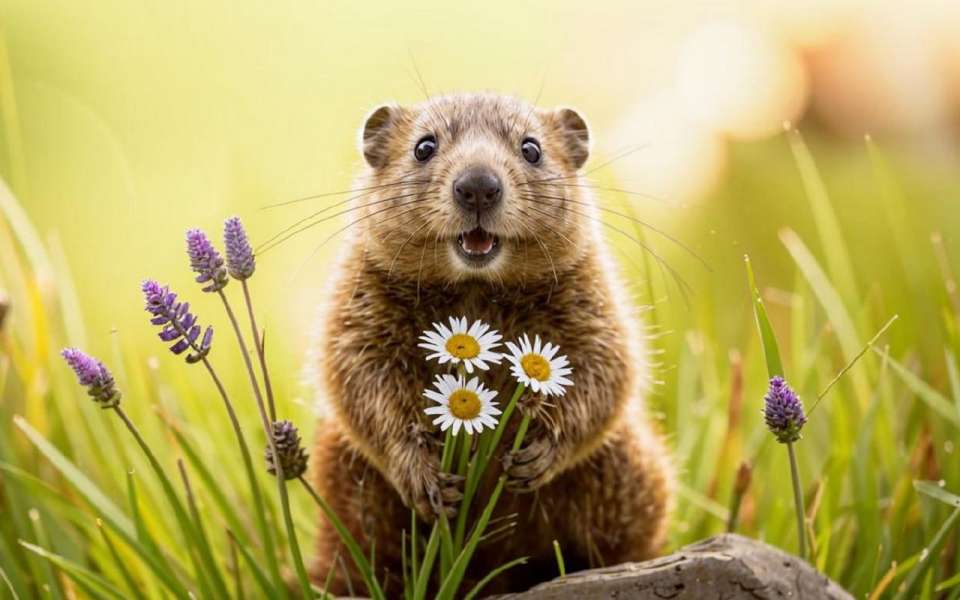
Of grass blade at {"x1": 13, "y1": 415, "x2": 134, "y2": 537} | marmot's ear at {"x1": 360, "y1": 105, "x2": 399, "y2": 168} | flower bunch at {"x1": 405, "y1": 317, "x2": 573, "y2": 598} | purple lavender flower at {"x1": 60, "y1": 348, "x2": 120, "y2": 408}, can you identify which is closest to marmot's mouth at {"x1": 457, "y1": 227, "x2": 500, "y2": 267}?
flower bunch at {"x1": 405, "y1": 317, "x2": 573, "y2": 598}

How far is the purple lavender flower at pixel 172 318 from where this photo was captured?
2.65m

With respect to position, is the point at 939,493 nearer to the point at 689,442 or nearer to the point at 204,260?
the point at 689,442

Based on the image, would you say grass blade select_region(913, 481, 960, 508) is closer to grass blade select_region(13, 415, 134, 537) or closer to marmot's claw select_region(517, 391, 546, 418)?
marmot's claw select_region(517, 391, 546, 418)

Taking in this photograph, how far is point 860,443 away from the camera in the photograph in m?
4.23

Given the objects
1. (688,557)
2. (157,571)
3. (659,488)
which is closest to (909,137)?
(659,488)

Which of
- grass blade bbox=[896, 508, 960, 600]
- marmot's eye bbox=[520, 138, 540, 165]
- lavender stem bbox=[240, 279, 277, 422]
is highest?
marmot's eye bbox=[520, 138, 540, 165]

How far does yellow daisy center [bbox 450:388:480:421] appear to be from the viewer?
9.35 feet

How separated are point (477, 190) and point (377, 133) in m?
0.94

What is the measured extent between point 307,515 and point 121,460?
86 centimetres

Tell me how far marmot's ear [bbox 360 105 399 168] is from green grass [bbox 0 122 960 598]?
42.9 inches

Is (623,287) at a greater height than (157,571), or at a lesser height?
greater

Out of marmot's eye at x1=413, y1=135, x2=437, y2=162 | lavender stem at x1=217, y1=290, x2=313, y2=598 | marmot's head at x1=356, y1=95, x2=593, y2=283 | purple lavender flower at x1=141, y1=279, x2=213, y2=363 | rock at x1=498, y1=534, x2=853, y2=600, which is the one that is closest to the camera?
purple lavender flower at x1=141, y1=279, x2=213, y2=363

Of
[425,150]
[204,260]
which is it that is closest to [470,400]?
[204,260]

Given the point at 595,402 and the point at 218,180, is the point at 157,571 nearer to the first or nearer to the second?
the point at 595,402
